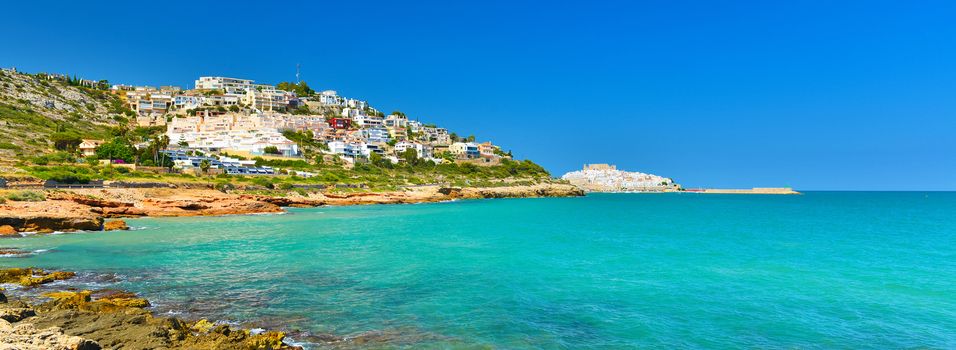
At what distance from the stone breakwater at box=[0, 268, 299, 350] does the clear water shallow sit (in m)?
1.25

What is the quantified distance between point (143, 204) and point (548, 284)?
38637 millimetres

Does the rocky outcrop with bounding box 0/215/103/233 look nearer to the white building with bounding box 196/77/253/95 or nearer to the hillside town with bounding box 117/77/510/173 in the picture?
the hillside town with bounding box 117/77/510/173

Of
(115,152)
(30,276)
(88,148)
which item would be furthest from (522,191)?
(30,276)

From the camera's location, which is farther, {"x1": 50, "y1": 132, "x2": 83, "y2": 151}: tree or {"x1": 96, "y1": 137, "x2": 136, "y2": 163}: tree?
{"x1": 50, "y1": 132, "x2": 83, "y2": 151}: tree

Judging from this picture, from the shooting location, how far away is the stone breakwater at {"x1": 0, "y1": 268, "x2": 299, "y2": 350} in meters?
8.13

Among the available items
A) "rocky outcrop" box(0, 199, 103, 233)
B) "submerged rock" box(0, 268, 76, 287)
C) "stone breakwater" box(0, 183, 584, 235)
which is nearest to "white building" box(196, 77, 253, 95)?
"stone breakwater" box(0, 183, 584, 235)

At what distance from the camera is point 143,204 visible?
4178 cm

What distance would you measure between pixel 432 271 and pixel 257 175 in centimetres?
6032

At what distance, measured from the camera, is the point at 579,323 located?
1149cm

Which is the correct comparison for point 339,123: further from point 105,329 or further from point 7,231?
point 105,329

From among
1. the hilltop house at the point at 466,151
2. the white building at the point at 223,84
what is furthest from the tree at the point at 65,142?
the hilltop house at the point at 466,151

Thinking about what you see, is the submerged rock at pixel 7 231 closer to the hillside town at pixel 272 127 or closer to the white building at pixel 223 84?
the hillside town at pixel 272 127

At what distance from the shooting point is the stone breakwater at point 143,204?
28.8 meters

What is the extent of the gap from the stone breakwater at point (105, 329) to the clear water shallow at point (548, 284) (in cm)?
125
